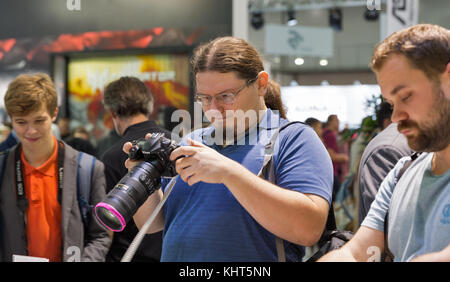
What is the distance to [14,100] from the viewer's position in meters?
1.65

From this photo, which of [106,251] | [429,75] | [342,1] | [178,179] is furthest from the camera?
[342,1]

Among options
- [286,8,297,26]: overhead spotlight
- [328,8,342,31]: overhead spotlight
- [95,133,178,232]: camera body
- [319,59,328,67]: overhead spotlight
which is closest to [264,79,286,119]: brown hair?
[95,133,178,232]: camera body

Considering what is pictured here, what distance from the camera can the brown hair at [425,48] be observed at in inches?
34.0

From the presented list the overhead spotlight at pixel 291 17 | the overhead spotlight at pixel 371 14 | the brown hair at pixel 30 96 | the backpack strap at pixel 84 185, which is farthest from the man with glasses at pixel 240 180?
the overhead spotlight at pixel 291 17

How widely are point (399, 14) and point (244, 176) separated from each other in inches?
95.1

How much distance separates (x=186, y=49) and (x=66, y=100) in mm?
710

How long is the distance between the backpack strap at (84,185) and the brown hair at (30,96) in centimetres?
21

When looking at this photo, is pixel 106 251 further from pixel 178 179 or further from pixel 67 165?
pixel 178 179

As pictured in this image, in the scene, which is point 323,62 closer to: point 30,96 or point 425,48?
point 30,96

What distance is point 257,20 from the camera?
12398 millimetres

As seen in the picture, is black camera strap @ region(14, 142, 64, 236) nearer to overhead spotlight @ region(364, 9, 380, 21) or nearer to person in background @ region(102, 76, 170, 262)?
person in background @ region(102, 76, 170, 262)

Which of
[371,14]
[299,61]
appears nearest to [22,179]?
[371,14]

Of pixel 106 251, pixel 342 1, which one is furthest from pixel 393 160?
pixel 342 1

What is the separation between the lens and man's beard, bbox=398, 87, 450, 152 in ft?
2.81
